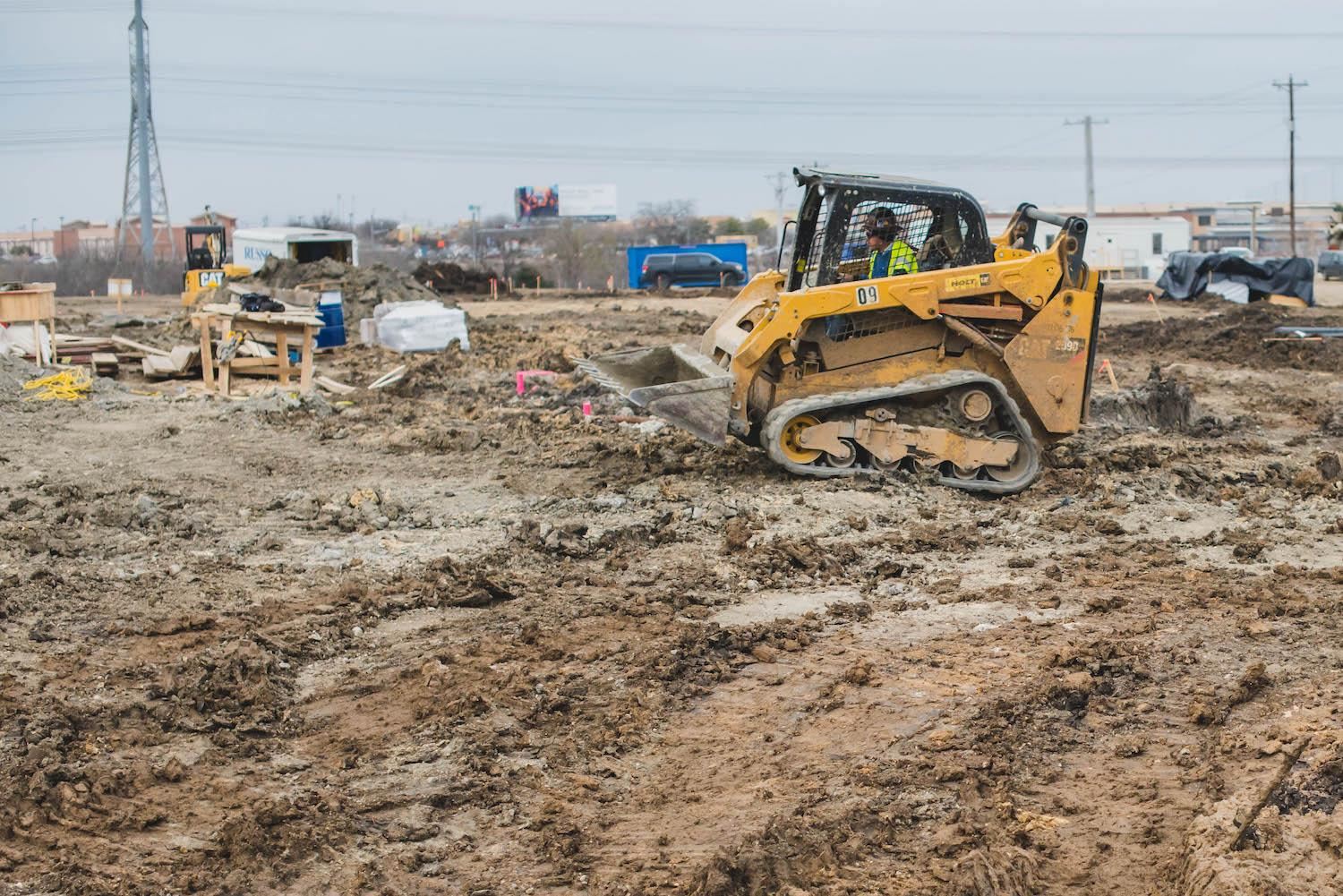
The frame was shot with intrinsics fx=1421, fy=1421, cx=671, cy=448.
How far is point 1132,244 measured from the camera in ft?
229

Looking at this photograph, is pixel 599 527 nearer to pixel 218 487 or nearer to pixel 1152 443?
pixel 218 487

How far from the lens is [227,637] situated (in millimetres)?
6688

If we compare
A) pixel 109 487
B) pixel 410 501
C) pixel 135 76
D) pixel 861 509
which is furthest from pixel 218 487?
pixel 135 76

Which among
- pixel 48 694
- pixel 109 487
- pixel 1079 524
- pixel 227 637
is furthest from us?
pixel 109 487

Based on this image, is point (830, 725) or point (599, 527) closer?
point (830, 725)

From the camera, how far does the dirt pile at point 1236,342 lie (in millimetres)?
18906

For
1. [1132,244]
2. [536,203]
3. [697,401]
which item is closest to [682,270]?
[1132,244]

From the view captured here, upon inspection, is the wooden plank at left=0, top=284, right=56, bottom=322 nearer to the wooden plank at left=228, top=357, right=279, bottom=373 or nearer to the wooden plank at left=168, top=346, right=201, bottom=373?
the wooden plank at left=168, top=346, right=201, bottom=373

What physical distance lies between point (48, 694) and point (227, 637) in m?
0.97

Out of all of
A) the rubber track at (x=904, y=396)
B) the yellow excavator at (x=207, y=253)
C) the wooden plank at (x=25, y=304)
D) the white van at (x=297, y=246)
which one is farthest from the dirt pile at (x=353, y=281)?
the rubber track at (x=904, y=396)

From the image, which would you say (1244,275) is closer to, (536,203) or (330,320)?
(330,320)

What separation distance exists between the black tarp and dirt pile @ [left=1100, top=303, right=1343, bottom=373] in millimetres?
4737

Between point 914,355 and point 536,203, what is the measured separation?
9749 centimetres

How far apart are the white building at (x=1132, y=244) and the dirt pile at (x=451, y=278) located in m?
18.8
